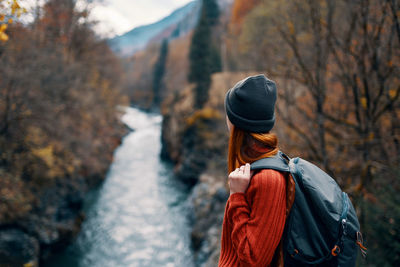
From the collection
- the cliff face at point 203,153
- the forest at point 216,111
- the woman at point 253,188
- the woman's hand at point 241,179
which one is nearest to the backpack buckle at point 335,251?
the woman at point 253,188

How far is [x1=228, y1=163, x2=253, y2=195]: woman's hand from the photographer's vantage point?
1.23 meters

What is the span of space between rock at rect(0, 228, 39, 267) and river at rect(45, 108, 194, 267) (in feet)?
3.97

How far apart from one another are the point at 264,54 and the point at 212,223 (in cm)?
742

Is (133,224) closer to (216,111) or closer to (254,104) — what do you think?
(216,111)

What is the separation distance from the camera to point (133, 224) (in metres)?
12.7

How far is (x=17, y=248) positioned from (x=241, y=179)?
9074 millimetres

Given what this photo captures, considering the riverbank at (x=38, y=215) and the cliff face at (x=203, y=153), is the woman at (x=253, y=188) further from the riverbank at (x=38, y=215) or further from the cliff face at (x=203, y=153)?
the riverbank at (x=38, y=215)

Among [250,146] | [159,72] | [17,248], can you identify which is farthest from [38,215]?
[159,72]

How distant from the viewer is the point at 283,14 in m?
5.74

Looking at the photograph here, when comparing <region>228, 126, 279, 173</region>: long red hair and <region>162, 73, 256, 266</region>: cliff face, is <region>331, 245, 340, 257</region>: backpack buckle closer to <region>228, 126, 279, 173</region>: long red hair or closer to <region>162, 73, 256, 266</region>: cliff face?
<region>228, 126, 279, 173</region>: long red hair

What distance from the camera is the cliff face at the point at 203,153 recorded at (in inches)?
440

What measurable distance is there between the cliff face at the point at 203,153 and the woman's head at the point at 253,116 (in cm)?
747

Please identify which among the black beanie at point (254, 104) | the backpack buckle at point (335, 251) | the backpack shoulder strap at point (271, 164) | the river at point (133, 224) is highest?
the black beanie at point (254, 104)

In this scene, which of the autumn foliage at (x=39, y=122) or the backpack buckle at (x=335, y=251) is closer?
the backpack buckle at (x=335, y=251)
